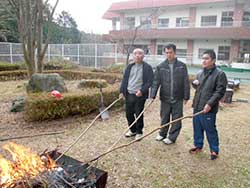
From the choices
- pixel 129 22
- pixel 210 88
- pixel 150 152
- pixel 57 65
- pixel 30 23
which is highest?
pixel 129 22

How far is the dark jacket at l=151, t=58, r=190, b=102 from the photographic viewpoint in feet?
13.0

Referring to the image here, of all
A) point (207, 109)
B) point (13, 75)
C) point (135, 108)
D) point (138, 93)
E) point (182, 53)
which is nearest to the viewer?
point (207, 109)

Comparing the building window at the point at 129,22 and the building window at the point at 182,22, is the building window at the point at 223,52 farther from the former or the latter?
the building window at the point at 129,22

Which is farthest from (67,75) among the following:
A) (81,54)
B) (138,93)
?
(138,93)

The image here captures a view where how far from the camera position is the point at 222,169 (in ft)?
11.5

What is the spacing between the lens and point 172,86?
3.98m

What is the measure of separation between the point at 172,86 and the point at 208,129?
2.83ft

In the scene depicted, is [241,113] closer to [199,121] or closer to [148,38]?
[199,121]

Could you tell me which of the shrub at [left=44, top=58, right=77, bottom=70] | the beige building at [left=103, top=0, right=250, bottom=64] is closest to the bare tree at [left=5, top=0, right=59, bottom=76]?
the shrub at [left=44, top=58, right=77, bottom=70]

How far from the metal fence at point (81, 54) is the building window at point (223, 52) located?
35.2ft

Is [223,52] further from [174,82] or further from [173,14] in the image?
[174,82]

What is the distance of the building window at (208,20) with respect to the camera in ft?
75.6

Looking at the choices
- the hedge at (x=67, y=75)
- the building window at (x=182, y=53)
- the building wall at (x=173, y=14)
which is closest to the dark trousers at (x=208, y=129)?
the hedge at (x=67, y=75)

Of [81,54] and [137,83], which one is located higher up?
[81,54]
